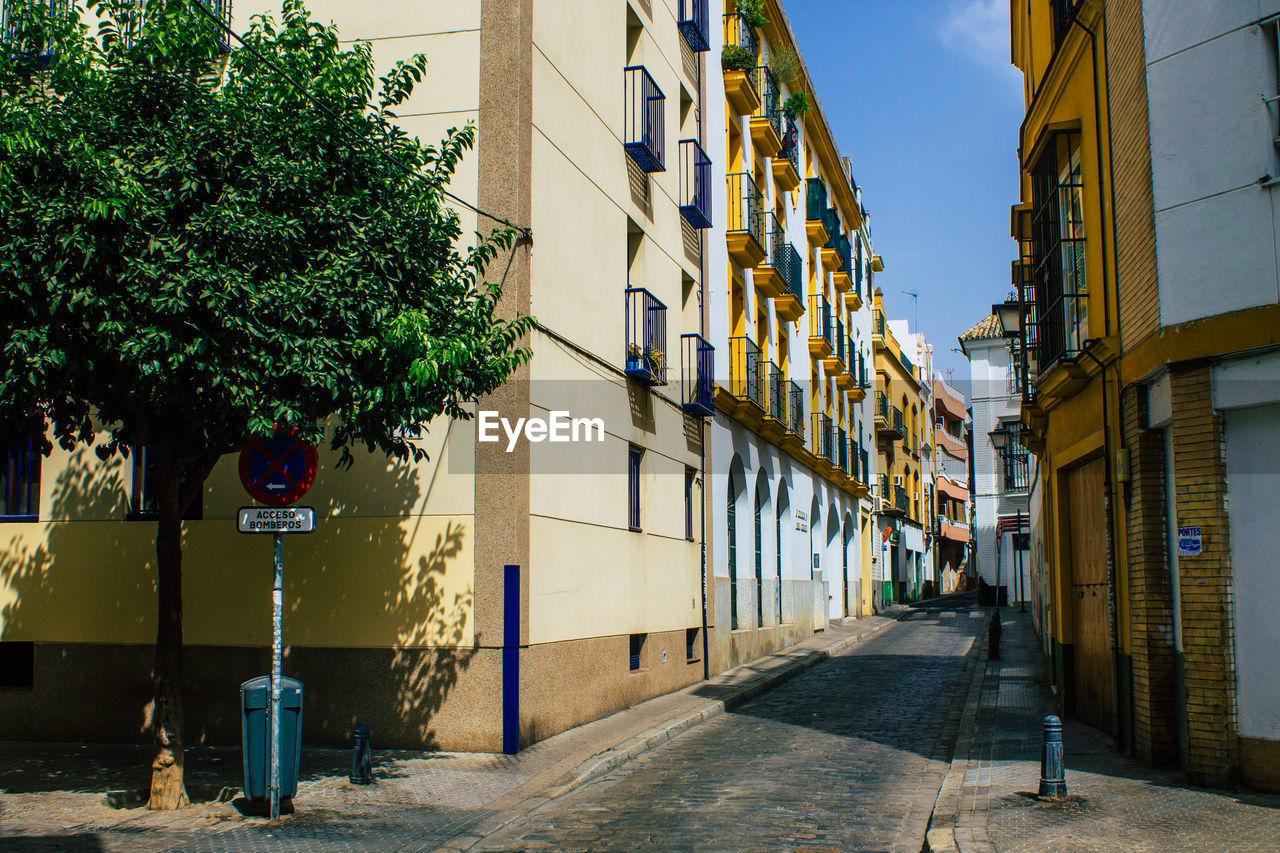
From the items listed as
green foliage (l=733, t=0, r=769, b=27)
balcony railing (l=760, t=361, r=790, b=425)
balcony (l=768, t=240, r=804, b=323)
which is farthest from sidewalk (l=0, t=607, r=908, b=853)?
green foliage (l=733, t=0, r=769, b=27)

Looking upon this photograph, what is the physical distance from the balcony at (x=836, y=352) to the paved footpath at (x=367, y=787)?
17.1 m

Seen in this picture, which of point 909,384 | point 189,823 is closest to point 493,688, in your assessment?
point 189,823

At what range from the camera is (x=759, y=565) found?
23.4 meters

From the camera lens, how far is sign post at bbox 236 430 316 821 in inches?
328

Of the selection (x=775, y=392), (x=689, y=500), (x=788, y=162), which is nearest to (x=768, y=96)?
(x=788, y=162)

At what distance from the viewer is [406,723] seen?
1137cm

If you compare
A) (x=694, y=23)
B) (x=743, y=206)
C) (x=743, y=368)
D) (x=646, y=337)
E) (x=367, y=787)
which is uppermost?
(x=694, y=23)

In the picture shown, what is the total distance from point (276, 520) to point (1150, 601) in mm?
7451

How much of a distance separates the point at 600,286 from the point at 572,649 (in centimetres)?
472

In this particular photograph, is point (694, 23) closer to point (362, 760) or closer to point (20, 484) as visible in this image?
point (20, 484)

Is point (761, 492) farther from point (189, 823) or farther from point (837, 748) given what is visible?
point (189, 823)

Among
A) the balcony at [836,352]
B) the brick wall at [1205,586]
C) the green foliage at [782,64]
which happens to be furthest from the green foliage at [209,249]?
the balcony at [836,352]

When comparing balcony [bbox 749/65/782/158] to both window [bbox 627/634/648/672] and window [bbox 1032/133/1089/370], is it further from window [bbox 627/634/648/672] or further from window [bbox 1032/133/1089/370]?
window [bbox 627/634/648/672]

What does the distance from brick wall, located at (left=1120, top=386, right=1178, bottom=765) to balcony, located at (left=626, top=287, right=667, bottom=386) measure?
693 centimetres
